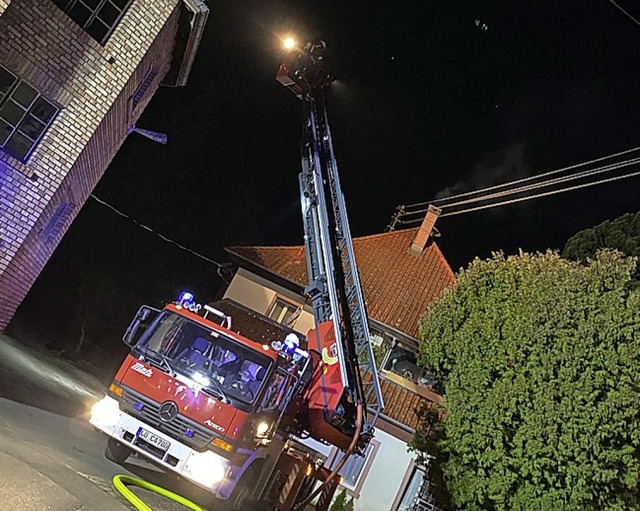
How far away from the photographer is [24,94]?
30.1ft

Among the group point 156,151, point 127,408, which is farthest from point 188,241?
point 127,408

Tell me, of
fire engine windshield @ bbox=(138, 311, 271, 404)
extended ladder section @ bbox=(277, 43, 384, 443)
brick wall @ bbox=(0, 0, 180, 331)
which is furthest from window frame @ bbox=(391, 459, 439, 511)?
brick wall @ bbox=(0, 0, 180, 331)

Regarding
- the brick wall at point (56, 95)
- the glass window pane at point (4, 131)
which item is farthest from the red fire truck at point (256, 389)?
the glass window pane at point (4, 131)

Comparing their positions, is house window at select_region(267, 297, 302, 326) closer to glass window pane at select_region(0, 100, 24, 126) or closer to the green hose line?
the green hose line

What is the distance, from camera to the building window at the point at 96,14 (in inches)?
372

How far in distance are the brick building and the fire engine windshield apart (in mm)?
3477

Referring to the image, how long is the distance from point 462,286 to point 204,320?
7449 millimetres

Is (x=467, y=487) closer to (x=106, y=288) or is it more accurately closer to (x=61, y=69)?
(x=61, y=69)

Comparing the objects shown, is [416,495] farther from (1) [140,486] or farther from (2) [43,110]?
(2) [43,110]

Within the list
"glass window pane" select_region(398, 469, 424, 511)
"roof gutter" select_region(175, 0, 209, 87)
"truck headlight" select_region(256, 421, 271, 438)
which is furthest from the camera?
"glass window pane" select_region(398, 469, 424, 511)

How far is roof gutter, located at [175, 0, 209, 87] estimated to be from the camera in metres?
11.2

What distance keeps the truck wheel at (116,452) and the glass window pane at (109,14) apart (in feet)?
24.5

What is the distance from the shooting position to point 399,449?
594 inches

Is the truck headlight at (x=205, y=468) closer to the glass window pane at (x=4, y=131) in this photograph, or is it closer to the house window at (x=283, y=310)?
the glass window pane at (x=4, y=131)
